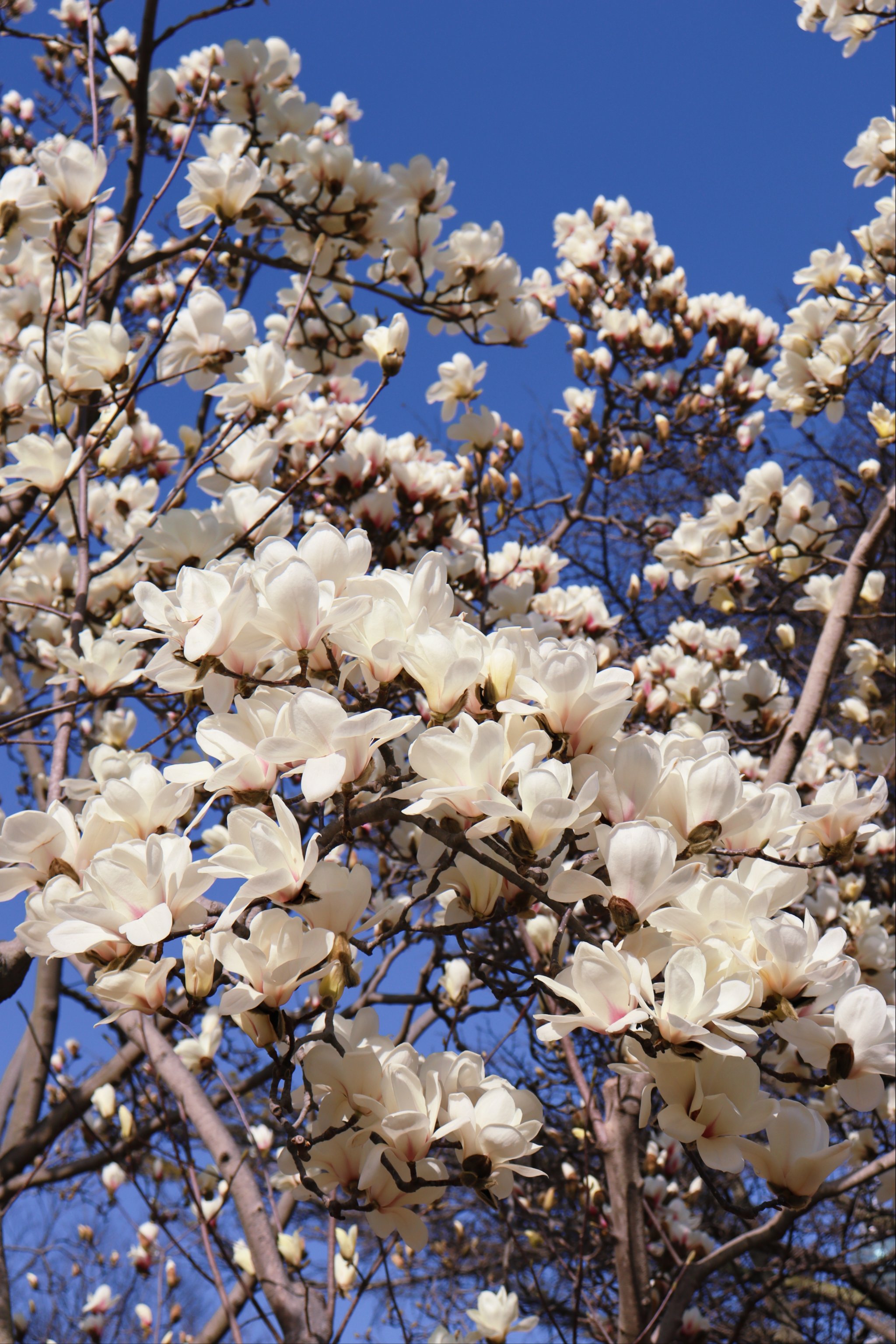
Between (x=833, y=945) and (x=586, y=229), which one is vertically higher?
(x=586, y=229)

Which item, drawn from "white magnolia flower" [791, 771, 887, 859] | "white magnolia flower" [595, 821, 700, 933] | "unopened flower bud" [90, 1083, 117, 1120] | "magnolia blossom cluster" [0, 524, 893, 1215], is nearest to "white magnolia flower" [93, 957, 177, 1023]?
"magnolia blossom cluster" [0, 524, 893, 1215]

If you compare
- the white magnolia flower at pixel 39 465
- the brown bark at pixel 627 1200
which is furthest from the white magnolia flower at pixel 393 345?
the brown bark at pixel 627 1200

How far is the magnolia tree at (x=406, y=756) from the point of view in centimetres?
93

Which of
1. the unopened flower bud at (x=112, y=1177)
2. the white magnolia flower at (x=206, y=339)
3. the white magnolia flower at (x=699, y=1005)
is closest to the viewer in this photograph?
the white magnolia flower at (x=699, y=1005)

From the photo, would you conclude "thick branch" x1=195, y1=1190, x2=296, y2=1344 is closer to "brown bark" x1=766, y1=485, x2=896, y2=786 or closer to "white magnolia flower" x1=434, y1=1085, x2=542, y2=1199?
"white magnolia flower" x1=434, y1=1085, x2=542, y2=1199

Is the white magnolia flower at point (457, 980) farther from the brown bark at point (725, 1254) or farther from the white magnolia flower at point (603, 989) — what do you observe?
the white magnolia flower at point (603, 989)

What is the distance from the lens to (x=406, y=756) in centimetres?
146

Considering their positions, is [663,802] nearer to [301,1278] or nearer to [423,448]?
[301,1278]

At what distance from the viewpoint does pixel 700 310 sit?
172 inches

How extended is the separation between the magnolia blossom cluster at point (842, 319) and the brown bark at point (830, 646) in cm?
33

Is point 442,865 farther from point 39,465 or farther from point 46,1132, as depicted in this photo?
point 46,1132

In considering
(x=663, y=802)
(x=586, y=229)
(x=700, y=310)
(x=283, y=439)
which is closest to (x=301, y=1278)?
(x=663, y=802)

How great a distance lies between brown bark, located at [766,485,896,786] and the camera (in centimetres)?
241

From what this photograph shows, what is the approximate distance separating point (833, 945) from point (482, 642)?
1.41 ft
